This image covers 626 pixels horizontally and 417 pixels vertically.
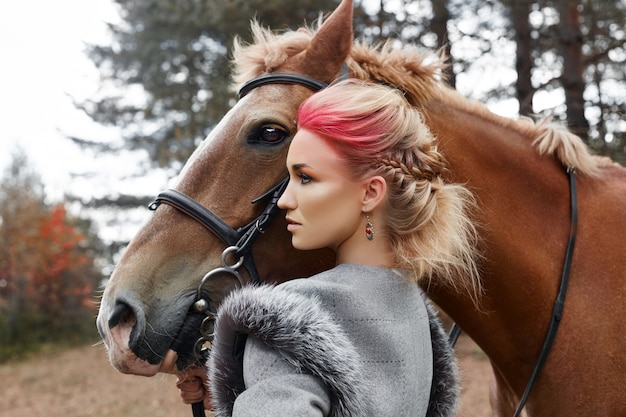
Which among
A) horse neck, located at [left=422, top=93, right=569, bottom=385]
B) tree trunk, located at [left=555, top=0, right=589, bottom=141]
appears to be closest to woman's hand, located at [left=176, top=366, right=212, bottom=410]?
horse neck, located at [left=422, top=93, right=569, bottom=385]

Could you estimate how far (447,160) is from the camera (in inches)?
89.5

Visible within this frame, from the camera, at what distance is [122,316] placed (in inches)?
71.2

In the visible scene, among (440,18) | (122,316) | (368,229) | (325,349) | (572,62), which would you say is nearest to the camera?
(325,349)

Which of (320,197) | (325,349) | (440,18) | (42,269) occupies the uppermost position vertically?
(440,18)

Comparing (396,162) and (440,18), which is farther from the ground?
(440,18)

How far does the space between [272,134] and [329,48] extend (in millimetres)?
417

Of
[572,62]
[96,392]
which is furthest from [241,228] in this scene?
[96,392]

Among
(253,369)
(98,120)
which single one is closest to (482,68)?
(253,369)

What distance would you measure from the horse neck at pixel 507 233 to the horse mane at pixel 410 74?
9cm

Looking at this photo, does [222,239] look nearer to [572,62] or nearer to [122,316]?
[122,316]

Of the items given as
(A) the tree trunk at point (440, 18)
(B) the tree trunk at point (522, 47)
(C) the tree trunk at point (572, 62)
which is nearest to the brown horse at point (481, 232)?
(C) the tree trunk at point (572, 62)

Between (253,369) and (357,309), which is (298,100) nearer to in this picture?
(357,309)

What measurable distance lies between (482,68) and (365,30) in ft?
5.88

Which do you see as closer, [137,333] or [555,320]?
[137,333]
